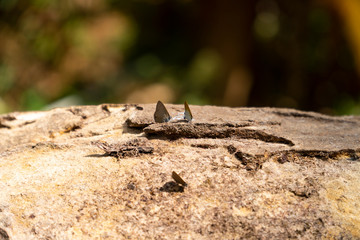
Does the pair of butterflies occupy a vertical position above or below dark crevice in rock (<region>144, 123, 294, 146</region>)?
above

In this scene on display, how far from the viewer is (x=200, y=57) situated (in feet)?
17.5

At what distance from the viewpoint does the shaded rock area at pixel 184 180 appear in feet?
3.61

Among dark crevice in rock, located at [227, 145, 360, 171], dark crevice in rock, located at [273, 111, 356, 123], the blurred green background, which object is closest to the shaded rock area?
dark crevice in rock, located at [227, 145, 360, 171]

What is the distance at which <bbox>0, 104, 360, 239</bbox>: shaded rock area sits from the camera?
1.10 meters

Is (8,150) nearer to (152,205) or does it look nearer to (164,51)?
(152,205)

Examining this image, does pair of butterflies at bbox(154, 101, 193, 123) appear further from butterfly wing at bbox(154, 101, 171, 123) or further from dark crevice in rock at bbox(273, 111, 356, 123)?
dark crevice in rock at bbox(273, 111, 356, 123)

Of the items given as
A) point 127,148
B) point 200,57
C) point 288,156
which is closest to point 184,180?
point 127,148

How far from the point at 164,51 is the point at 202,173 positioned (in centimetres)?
455

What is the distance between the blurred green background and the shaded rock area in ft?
10.2

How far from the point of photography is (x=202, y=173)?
1254 mm

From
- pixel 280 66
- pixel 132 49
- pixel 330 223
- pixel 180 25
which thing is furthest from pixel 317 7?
pixel 330 223

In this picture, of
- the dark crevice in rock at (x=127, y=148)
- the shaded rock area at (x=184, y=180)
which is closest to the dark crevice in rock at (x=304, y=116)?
the shaded rock area at (x=184, y=180)

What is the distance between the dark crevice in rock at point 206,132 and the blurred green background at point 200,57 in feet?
10.3

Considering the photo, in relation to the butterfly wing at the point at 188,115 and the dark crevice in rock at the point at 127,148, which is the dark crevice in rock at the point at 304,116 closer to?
the butterfly wing at the point at 188,115
